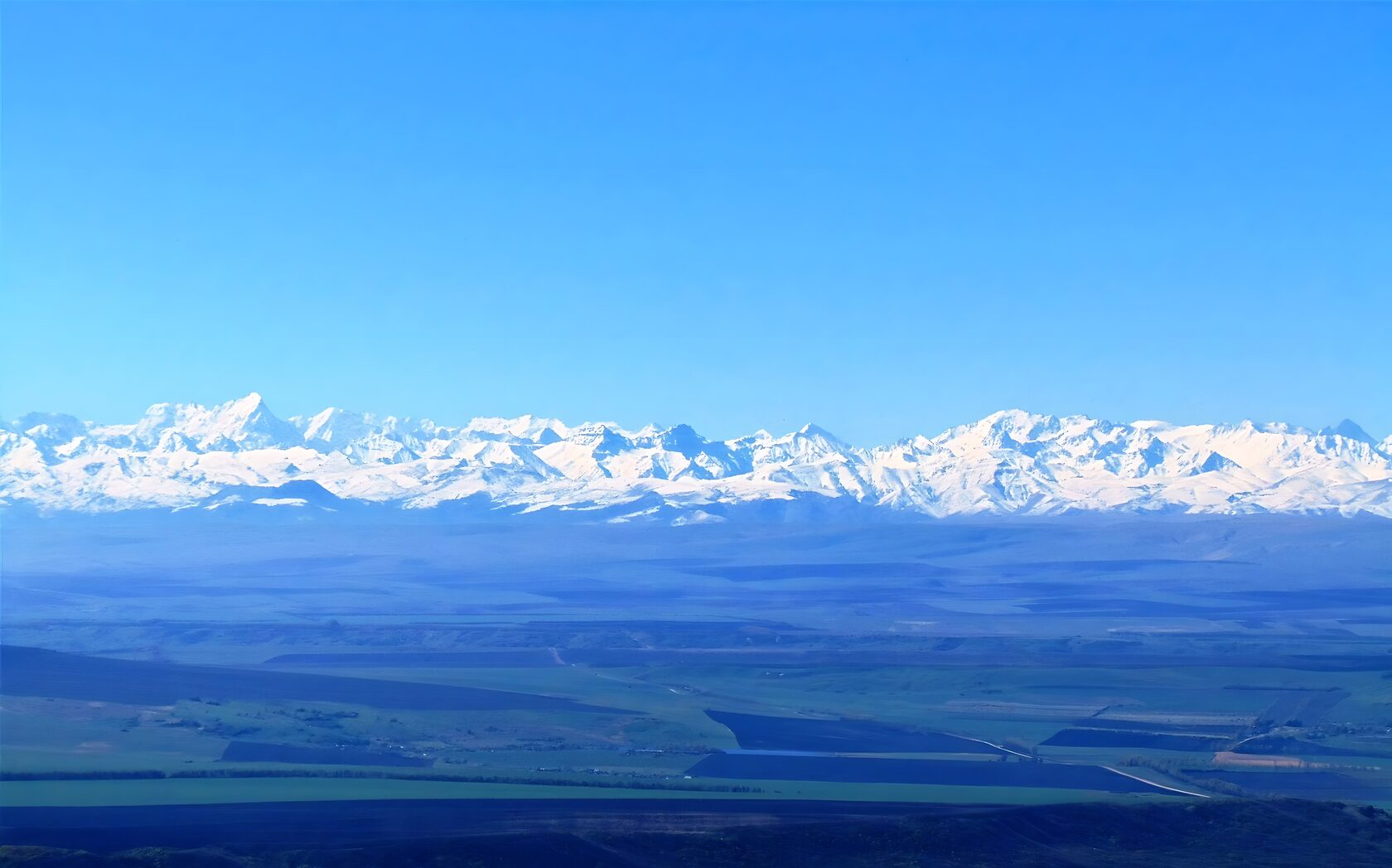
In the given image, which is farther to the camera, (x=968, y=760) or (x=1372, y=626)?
(x=1372, y=626)

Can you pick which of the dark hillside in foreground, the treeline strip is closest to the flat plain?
the treeline strip

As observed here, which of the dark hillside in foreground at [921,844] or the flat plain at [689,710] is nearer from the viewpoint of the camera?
the dark hillside in foreground at [921,844]

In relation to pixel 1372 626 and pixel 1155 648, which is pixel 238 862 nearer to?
pixel 1155 648

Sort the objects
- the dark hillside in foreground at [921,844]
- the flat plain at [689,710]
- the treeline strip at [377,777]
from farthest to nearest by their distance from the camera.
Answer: the flat plain at [689,710] < the treeline strip at [377,777] < the dark hillside in foreground at [921,844]

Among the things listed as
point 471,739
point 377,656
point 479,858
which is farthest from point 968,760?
point 377,656

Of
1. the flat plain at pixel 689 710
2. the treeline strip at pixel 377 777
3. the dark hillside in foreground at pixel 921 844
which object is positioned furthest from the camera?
the flat plain at pixel 689 710

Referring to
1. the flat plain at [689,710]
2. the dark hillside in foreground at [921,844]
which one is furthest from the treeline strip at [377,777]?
the dark hillside in foreground at [921,844]

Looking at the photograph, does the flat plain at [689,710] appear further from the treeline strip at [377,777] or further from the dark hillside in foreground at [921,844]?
the dark hillside in foreground at [921,844]
